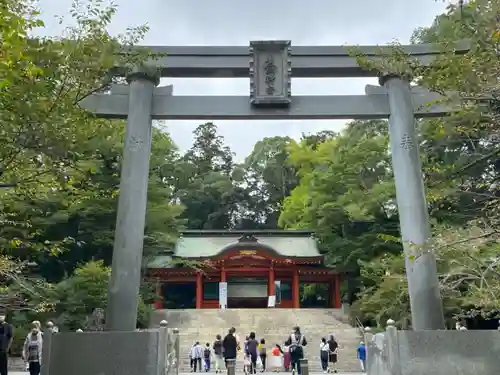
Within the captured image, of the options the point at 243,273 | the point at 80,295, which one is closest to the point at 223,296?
the point at 243,273

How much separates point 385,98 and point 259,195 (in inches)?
1723

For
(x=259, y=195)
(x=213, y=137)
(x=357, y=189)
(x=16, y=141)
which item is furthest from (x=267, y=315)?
(x=213, y=137)

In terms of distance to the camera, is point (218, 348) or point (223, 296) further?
point (223, 296)

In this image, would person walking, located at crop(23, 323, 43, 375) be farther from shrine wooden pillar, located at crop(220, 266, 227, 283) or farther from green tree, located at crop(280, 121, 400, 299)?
shrine wooden pillar, located at crop(220, 266, 227, 283)

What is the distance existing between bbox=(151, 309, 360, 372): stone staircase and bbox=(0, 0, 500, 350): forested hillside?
146cm

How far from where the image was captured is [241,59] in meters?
9.73

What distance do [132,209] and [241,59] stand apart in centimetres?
348

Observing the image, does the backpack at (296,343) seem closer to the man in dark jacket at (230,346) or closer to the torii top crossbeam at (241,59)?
the man in dark jacket at (230,346)

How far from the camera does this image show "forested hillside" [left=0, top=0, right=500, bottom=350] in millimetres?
5645

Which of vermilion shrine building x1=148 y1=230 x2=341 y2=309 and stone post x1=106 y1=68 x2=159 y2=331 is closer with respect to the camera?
stone post x1=106 y1=68 x2=159 y2=331

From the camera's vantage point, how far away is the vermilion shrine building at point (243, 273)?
2536cm

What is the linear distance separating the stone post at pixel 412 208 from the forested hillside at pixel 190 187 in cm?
35

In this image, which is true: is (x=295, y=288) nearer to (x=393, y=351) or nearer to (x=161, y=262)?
(x=161, y=262)

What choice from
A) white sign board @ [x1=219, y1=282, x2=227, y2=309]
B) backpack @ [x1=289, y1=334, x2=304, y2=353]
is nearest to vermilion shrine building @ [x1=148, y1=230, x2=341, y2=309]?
white sign board @ [x1=219, y1=282, x2=227, y2=309]
